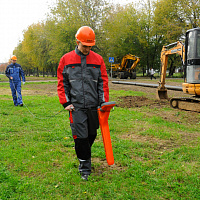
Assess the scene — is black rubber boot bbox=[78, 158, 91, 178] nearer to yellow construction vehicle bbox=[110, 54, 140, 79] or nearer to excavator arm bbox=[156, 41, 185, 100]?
excavator arm bbox=[156, 41, 185, 100]

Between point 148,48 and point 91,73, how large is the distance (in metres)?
44.9

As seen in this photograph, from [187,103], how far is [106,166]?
6.74 metres

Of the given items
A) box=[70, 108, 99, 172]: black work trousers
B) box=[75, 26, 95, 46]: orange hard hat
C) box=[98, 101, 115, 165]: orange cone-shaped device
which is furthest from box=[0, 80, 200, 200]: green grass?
box=[75, 26, 95, 46]: orange hard hat

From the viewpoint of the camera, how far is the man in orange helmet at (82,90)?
3.82m

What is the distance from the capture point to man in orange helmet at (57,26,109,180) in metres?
3.82

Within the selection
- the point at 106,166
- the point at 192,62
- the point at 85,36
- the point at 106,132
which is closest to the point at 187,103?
the point at 192,62

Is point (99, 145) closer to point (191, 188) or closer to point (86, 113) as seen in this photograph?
point (86, 113)

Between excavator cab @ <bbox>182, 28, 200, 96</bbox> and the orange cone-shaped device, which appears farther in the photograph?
excavator cab @ <bbox>182, 28, 200, 96</bbox>

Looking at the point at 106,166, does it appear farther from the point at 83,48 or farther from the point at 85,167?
the point at 83,48

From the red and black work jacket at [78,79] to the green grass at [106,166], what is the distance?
1203mm

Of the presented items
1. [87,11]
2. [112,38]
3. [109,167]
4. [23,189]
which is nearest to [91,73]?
[109,167]

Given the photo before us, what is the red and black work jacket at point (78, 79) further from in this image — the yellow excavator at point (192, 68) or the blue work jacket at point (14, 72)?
the blue work jacket at point (14, 72)

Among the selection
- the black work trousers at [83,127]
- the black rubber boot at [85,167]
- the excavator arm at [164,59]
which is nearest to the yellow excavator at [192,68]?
the excavator arm at [164,59]

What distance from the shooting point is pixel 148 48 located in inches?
1842
